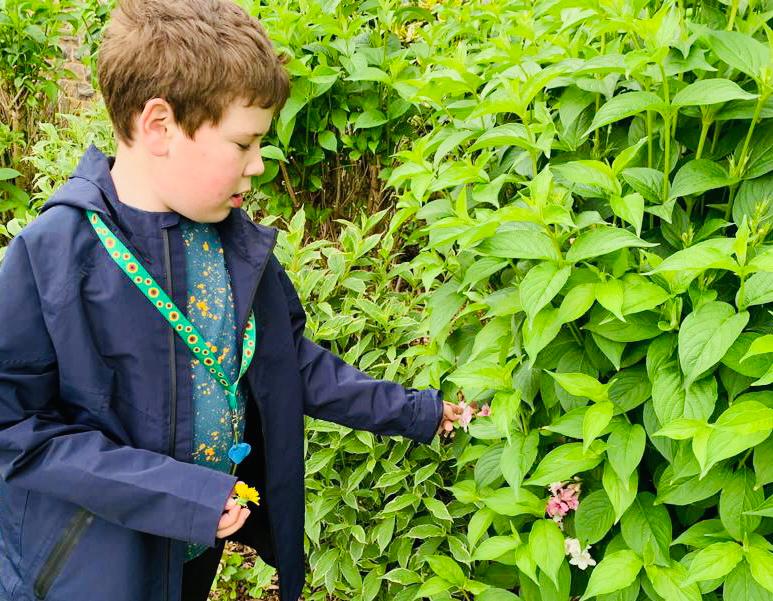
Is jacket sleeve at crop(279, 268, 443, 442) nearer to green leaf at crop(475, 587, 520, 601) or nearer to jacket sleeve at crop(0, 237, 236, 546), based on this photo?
green leaf at crop(475, 587, 520, 601)

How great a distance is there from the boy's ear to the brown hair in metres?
0.02

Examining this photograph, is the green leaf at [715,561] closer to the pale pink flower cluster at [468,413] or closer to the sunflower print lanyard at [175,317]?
the pale pink flower cluster at [468,413]

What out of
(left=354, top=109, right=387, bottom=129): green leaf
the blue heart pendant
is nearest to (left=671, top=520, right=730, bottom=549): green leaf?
the blue heart pendant

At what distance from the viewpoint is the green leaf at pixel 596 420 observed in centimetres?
135

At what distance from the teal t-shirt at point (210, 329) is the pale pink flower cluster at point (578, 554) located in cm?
78

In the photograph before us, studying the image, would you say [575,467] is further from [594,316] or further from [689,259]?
[689,259]

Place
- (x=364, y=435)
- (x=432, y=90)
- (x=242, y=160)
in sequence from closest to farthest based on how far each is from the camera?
(x=242, y=160) < (x=432, y=90) < (x=364, y=435)

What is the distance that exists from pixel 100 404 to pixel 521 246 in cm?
87

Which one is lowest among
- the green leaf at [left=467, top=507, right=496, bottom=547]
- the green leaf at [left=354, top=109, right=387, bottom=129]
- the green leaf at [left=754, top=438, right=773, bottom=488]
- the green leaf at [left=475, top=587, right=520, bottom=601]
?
the green leaf at [left=475, top=587, right=520, bottom=601]

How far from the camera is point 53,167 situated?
3.02m

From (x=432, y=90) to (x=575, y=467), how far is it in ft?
3.12

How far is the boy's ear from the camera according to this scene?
1.56 meters

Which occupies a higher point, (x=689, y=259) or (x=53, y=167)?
(x=689, y=259)

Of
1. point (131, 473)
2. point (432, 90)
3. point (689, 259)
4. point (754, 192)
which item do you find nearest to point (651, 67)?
point (754, 192)
